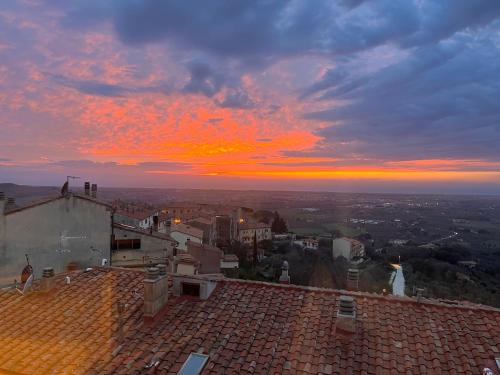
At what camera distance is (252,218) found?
7875cm

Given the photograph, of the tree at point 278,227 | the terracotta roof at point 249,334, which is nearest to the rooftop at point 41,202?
the terracotta roof at point 249,334

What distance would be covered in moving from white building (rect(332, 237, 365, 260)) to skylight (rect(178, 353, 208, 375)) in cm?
3887

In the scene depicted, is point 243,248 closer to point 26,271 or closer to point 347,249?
point 347,249

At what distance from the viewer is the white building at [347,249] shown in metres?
45.6

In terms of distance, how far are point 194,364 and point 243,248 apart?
40484mm

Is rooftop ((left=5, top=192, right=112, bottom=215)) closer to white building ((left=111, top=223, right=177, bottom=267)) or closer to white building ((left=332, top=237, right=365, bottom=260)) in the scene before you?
white building ((left=111, top=223, right=177, bottom=267))

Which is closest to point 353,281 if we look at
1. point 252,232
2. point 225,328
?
point 225,328

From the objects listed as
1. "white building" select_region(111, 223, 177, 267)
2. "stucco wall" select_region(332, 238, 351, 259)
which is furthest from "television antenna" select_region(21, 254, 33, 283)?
"stucco wall" select_region(332, 238, 351, 259)

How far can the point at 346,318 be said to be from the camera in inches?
301

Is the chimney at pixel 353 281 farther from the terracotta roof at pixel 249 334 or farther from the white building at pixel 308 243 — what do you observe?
the white building at pixel 308 243

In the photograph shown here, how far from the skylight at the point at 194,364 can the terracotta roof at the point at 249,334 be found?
0.10m

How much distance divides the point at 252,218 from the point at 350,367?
7203 centimetres

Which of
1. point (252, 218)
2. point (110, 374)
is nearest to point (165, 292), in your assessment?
point (110, 374)

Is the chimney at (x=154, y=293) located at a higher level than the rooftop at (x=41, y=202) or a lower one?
lower
